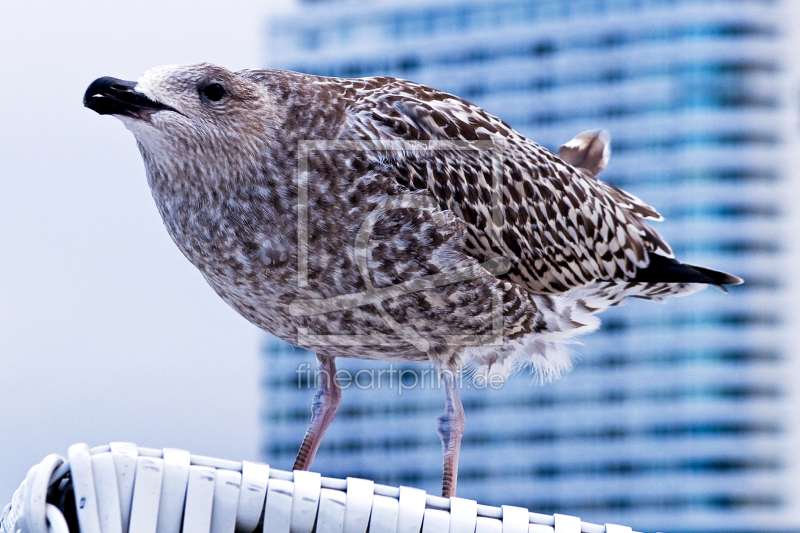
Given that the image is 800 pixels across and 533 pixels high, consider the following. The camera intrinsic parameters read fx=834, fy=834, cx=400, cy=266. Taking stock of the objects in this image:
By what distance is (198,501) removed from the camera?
1.42 metres

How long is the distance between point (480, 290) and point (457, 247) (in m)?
0.14

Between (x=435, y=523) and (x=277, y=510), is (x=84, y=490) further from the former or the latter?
(x=435, y=523)

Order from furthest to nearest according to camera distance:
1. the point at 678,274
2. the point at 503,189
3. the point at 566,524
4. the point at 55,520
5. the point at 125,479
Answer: the point at 678,274
the point at 503,189
the point at 566,524
the point at 125,479
the point at 55,520

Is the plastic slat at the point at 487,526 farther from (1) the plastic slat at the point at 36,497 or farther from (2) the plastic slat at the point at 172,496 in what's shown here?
(1) the plastic slat at the point at 36,497

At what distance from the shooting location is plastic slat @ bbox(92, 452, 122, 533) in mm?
1341

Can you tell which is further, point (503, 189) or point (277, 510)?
point (503, 189)

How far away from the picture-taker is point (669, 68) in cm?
5328

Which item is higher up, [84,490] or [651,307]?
[84,490]

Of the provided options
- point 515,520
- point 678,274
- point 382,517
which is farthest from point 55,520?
point 678,274

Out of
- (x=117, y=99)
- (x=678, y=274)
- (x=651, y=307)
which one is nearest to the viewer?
(x=117, y=99)

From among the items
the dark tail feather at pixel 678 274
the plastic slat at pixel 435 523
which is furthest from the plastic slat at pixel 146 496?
the dark tail feather at pixel 678 274

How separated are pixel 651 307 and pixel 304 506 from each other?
174 feet

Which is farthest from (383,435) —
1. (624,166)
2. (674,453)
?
(624,166)

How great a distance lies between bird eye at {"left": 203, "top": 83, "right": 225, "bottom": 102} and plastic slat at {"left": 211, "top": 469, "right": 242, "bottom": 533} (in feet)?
3.65
